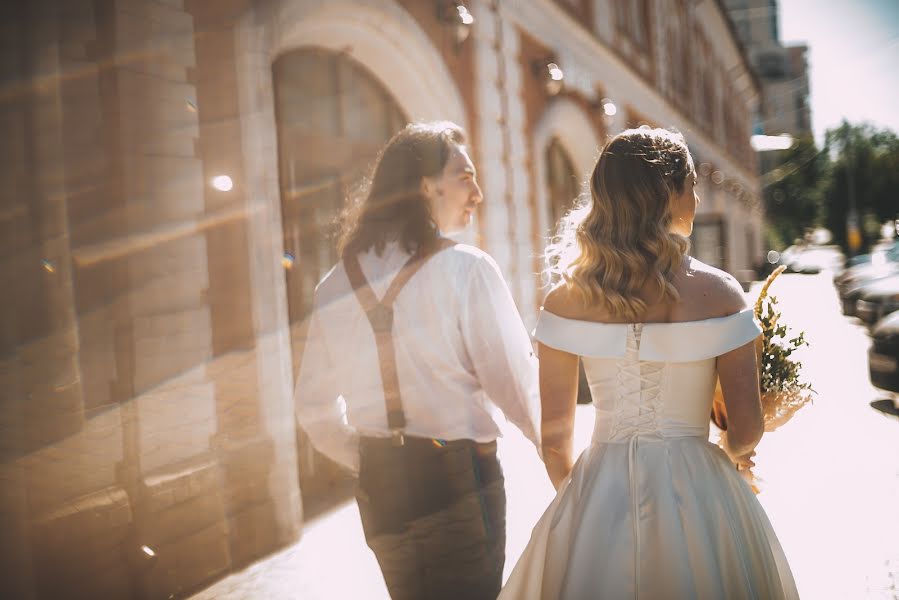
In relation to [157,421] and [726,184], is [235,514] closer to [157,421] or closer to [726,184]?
[157,421]

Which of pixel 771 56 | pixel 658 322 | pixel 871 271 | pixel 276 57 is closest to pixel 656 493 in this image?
pixel 658 322

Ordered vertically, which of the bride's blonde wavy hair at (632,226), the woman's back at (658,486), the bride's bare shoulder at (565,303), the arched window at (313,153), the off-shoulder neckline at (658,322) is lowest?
the woman's back at (658,486)

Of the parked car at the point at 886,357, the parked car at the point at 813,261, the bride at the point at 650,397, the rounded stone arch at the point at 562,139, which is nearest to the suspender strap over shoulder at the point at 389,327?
the bride at the point at 650,397

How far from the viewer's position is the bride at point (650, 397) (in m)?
1.72

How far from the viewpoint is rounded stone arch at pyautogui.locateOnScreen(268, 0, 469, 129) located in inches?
181

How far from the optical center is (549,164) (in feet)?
31.6

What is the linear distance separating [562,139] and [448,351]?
8.59m

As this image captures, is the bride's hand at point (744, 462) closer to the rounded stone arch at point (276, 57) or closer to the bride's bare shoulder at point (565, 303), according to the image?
the bride's bare shoulder at point (565, 303)

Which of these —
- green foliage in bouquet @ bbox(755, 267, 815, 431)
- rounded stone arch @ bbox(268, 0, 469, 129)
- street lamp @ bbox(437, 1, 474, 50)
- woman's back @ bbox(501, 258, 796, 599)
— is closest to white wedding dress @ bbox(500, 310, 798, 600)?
woman's back @ bbox(501, 258, 796, 599)

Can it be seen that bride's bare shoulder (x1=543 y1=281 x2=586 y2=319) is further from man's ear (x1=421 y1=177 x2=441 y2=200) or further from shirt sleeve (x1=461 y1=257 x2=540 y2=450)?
man's ear (x1=421 y1=177 x2=441 y2=200)

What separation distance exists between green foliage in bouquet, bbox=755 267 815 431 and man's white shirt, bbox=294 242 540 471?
0.72 metres

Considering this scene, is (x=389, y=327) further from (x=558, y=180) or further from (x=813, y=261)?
(x=813, y=261)

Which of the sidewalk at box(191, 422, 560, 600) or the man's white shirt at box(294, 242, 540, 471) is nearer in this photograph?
the man's white shirt at box(294, 242, 540, 471)

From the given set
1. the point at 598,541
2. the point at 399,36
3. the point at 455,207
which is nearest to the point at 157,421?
the point at 455,207
